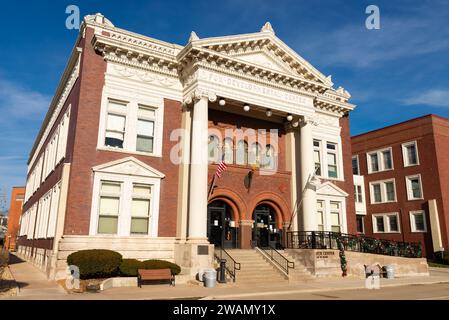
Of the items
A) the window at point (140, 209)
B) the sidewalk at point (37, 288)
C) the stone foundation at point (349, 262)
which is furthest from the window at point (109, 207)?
the stone foundation at point (349, 262)

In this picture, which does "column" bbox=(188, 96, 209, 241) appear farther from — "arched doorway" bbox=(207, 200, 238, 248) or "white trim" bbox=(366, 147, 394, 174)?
"white trim" bbox=(366, 147, 394, 174)

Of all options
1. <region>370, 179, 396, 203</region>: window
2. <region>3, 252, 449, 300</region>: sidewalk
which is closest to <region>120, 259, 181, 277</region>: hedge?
<region>3, 252, 449, 300</region>: sidewalk

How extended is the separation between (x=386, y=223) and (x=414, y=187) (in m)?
4.98

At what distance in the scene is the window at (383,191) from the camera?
135 ft

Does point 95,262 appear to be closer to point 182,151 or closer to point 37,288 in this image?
point 37,288

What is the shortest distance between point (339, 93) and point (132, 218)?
18887 millimetres

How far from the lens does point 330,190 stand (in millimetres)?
27969

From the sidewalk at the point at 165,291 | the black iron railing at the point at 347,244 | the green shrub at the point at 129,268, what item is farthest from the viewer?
the black iron railing at the point at 347,244

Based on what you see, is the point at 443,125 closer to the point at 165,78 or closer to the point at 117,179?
the point at 165,78

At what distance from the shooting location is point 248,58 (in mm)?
24297

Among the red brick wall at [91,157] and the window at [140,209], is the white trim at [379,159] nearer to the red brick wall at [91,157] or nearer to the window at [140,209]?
the red brick wall at [91,157]

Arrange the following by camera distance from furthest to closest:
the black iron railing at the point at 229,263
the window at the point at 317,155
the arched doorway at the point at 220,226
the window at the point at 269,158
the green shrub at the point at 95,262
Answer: the window at the point at 317,155, the window at the point at 269,158, the arched doorway at the point at 220,226, the black iron railing at the point at 229,263, the green shrub at the point at 95,262

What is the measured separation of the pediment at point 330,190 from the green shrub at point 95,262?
15.6 m
